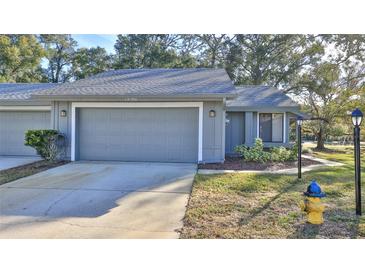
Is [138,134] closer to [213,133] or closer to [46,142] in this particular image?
[213,133]

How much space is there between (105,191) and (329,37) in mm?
20177

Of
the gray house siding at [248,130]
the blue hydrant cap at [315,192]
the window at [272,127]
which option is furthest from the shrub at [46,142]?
the window at [272,127]

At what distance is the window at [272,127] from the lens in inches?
458

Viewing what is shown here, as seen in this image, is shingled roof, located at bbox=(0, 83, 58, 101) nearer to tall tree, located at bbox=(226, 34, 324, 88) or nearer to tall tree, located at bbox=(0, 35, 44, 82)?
tall tree, located at bbox=(0, 35, 44, 82)

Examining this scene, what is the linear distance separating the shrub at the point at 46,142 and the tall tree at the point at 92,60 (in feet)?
55.2

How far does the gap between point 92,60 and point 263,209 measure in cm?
2426

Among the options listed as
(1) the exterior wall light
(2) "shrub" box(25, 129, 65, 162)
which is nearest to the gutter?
(2) "shrub" box(25, 129, 65, 162)

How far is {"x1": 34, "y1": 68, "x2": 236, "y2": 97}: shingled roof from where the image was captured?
319 inches

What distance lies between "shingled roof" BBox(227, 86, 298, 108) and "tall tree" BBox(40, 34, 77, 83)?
71.4 ft

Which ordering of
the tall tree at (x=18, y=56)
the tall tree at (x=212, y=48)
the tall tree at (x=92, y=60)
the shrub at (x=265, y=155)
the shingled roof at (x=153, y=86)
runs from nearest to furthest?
the shingled roof at (x=153, y=86)
the shrub at (x=265, y=155)
the tall tree at (x=18, y=56)
the tall tree at (x=212, y=48)
the tall tree at (x=92, y=60)

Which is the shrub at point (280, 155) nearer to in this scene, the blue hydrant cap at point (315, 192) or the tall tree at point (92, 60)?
the blue hydrant cap at point (315, 192)

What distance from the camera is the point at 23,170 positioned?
24.1 feet
